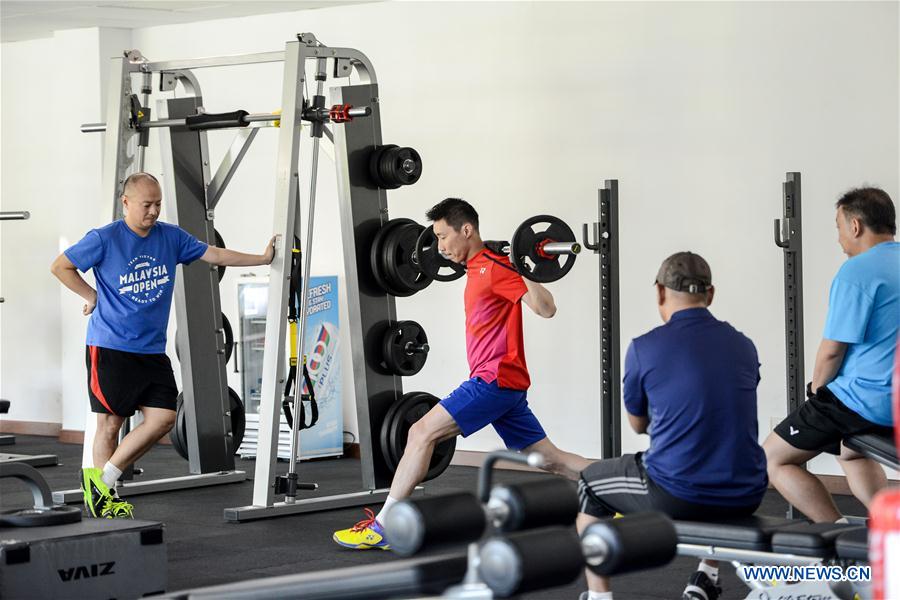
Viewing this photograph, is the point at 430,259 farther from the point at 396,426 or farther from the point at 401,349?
the point at 396,426

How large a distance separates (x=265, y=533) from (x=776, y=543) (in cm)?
256

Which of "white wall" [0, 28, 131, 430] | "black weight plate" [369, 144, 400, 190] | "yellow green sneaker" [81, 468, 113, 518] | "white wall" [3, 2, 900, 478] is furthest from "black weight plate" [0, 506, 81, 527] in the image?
"white wall" [0, 28, 131, 430]

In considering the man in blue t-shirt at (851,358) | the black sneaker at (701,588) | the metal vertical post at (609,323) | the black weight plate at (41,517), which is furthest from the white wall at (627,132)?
the black weight plate at (41,517)

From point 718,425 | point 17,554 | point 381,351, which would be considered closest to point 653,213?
point 381,351

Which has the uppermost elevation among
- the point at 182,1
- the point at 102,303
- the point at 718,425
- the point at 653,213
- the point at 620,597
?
the point at 182,1

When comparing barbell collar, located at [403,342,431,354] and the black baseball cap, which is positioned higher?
the black baseball cap

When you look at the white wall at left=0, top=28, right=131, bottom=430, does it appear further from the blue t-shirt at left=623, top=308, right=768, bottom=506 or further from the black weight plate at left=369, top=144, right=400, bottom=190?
the blue t-shirt at left=623, top=308, right=768, bottom=506

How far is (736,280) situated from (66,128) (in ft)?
15.1

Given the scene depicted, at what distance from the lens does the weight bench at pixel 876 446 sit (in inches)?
142

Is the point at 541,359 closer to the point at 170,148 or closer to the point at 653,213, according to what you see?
the point at 653,213

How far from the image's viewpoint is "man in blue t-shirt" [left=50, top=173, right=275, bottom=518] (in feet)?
16.5

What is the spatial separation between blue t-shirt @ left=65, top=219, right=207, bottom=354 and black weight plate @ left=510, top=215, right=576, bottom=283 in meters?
1.68

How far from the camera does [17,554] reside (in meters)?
3.12

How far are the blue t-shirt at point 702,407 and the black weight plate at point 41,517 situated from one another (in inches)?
62.9
